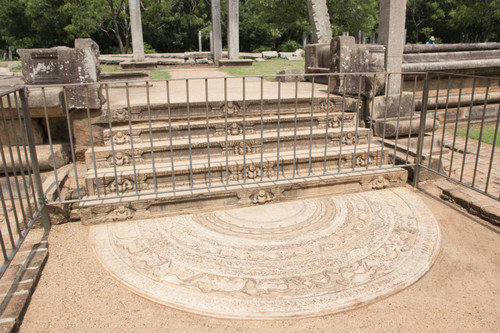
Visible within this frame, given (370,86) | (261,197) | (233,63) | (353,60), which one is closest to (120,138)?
(261,197)

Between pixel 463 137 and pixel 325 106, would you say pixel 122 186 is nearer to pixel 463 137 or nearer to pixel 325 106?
pixel 325 106

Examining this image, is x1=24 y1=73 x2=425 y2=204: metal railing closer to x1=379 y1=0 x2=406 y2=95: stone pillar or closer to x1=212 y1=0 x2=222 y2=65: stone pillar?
x1=379 y1=0 x2=406 y2=95: stone pillar

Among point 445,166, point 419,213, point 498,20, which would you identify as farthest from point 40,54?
point 498,20

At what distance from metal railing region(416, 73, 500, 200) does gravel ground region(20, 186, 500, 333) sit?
111cm

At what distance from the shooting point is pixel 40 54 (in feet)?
13.9

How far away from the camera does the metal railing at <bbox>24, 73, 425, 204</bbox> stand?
12.8 feet

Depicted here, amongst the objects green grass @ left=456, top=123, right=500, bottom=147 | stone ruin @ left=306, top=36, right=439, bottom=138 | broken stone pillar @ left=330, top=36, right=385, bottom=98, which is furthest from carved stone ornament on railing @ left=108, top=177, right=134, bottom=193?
green grass @ left=456, top=123, right=500, bottom=147

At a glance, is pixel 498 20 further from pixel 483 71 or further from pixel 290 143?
pixel 290 143

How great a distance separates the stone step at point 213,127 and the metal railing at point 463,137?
118cm

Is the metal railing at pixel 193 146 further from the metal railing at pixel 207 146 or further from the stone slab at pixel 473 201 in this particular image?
the stone slab at pixel 473 201

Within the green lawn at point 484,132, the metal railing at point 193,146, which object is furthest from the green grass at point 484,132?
the metal railing at point 193,146

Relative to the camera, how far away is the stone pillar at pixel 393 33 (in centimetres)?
560

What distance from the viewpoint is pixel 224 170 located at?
4.14m

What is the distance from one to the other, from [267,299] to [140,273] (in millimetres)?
998
